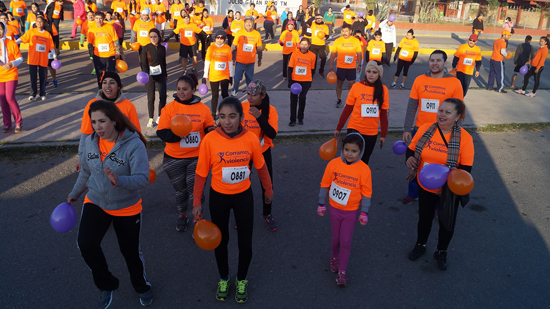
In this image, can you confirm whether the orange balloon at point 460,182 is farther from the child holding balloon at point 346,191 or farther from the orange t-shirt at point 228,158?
the orange t-shirt at point 228,158

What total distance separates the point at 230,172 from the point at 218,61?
Answer: 5.35m

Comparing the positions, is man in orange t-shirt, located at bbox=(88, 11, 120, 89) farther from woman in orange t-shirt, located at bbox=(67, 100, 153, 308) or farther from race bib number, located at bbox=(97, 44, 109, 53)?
woman in orange t-shirt, located at bbox=(67, 100, 153, 308)

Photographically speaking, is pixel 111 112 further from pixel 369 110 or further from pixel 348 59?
pixel 348 59

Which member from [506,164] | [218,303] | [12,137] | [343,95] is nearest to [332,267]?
[218,303]

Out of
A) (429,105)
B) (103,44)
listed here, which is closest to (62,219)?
(429,105)

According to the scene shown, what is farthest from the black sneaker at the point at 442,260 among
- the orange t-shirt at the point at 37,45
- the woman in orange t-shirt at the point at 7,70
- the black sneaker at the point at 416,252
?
the orange t-shirt at the point at 37,45

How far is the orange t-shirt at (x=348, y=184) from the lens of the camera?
12.4ft

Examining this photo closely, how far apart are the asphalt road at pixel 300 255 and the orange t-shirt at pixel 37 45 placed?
347cm

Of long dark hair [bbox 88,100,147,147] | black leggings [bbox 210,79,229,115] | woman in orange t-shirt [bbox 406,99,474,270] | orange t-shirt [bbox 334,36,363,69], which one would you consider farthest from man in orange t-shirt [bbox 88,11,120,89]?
woman in orange t-shirt [bbox 406,99,474,270]

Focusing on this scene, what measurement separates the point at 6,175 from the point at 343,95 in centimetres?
882

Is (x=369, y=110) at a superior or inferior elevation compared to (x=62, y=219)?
superior

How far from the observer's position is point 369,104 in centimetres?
539

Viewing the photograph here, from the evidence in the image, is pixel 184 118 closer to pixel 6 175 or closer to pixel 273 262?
pixel 273 262

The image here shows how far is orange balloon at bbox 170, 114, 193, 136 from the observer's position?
4219 mm
